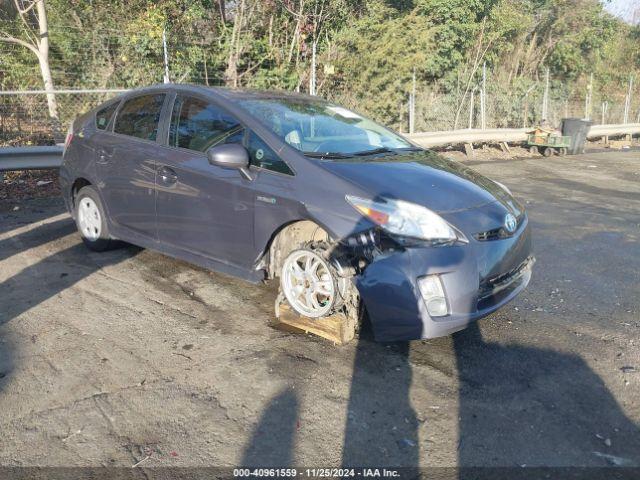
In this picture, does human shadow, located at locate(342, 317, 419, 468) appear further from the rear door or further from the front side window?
the rear door

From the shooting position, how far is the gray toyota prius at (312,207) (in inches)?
133

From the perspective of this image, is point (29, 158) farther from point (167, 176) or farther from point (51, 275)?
point (167, 176)

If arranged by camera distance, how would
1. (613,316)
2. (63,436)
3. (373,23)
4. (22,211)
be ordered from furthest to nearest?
(373,23)
(22,211)
(613,316)
(63,436)

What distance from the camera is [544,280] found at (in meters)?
5.05

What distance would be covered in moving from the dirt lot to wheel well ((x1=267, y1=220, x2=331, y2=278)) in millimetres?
449

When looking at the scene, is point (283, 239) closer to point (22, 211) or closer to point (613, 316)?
point (613, 316)

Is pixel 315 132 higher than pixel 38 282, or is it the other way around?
pixel 315 132

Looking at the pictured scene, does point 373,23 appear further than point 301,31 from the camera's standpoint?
Yes

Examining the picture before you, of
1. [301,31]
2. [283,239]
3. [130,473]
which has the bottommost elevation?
[130,473]

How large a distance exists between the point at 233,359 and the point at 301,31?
11964 mm

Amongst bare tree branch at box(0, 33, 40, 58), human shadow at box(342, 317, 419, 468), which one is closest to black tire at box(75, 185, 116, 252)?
human shadow at box(342, 317, 419, 468)

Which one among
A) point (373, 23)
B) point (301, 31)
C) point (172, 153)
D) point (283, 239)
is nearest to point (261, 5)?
point (301, 31)

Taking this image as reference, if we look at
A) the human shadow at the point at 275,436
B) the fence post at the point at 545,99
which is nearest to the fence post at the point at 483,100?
the fence post at the point at 545,99

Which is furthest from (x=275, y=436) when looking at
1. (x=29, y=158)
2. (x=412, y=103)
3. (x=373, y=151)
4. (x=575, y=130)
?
(x=575, y=130)
